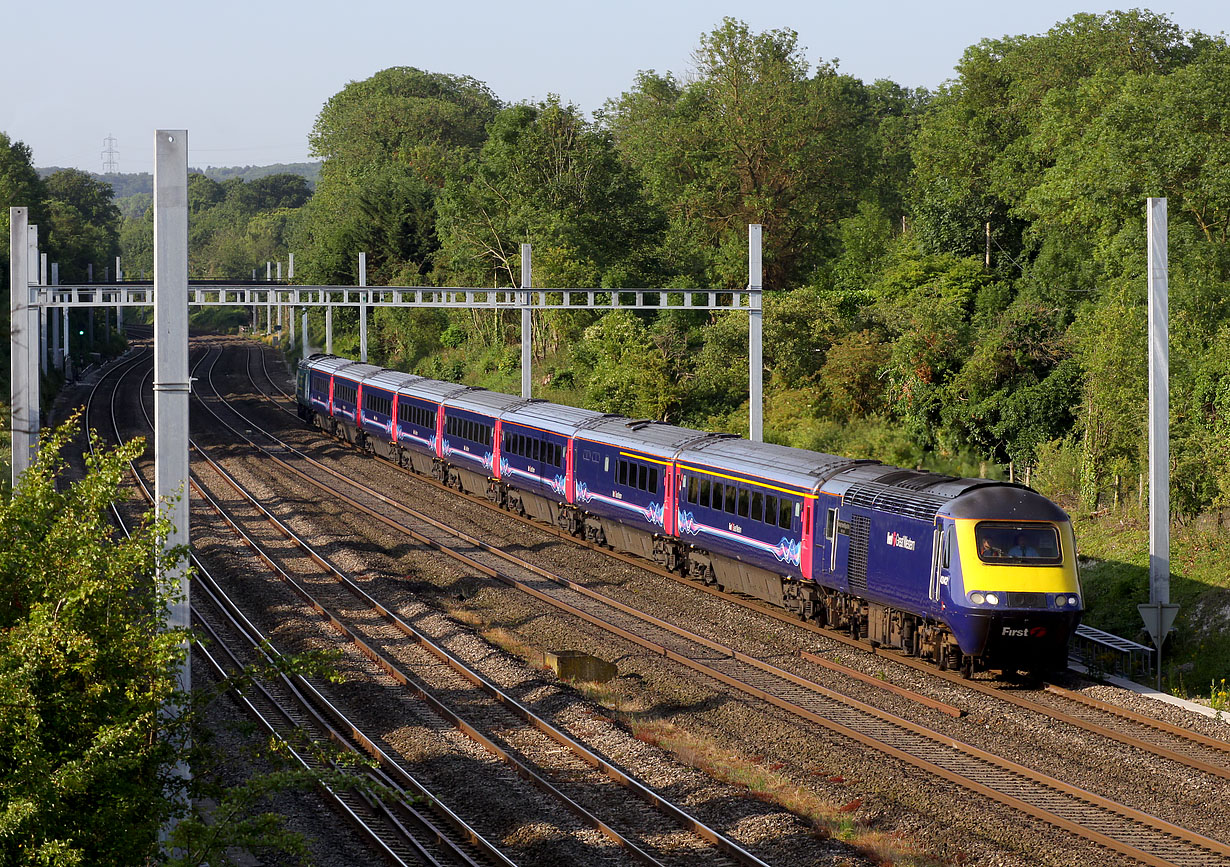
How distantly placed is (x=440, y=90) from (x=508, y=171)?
78063 mm

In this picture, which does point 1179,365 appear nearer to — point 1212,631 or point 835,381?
point 1212,631

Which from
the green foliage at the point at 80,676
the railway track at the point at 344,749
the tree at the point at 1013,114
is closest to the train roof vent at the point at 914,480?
the railway track at the point at 344,749

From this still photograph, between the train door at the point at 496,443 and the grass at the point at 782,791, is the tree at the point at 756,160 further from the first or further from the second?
the grass at the point at 782,791

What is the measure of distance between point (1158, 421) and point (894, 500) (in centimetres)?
483

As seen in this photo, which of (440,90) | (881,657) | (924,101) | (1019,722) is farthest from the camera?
(440,90)

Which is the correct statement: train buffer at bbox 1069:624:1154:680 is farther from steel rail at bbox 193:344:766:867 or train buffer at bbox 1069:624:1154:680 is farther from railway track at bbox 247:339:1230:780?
steel rail at bbox 193:344:766:867

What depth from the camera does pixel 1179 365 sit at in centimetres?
2816

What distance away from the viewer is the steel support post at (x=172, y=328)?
41.2ft

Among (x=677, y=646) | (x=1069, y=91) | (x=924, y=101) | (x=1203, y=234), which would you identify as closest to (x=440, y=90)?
(x=924, y=101)

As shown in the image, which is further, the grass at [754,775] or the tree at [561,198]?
the tree at [561,198]

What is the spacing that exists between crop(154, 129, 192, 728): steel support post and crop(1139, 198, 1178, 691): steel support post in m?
15.5

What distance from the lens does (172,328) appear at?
12.9m

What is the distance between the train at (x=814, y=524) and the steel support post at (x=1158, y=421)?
9.11 feet

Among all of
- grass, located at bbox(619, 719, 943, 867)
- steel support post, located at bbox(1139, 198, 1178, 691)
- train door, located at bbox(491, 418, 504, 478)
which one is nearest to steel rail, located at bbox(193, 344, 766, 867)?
grass, located at bbox(619, 719, 943, 867)
